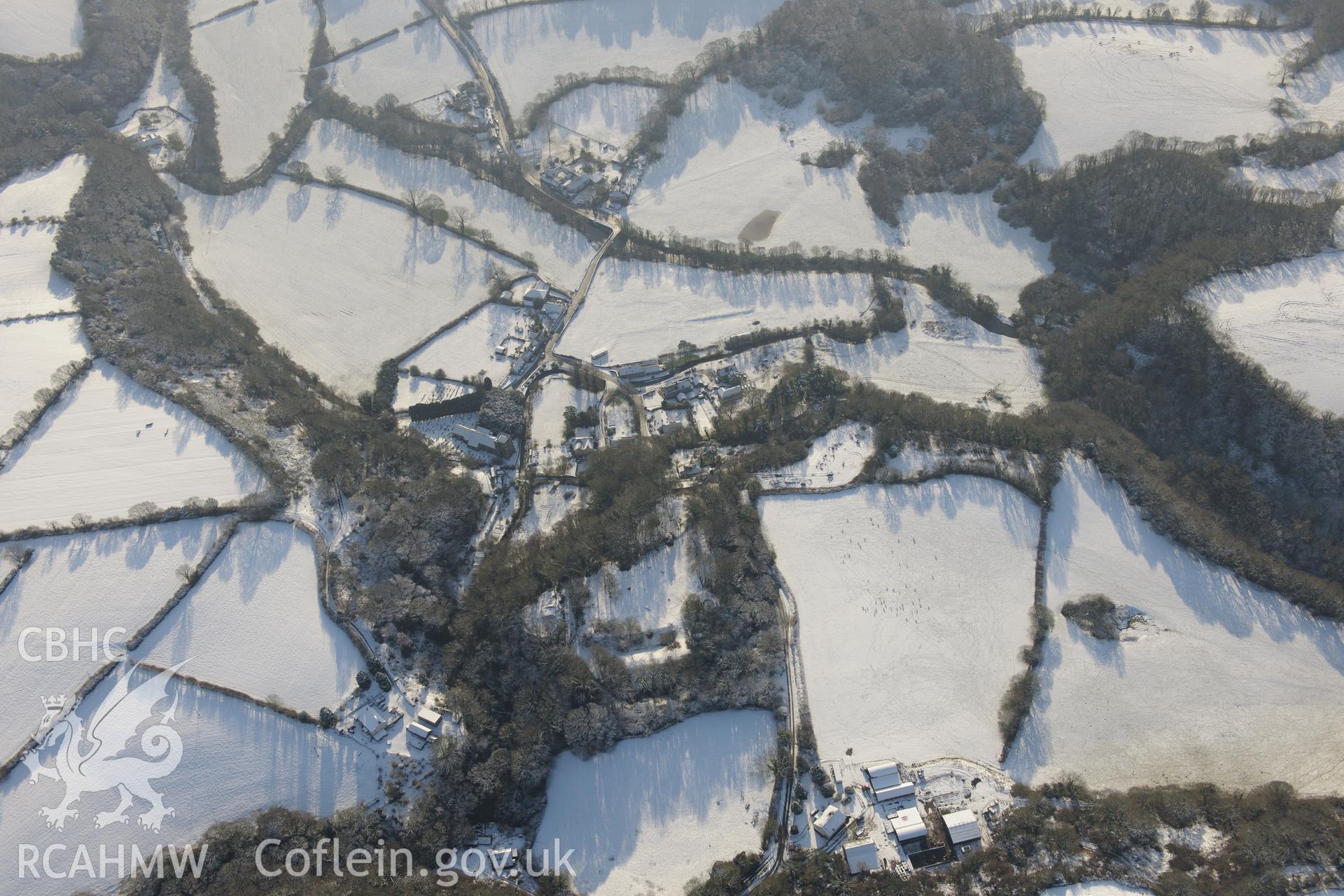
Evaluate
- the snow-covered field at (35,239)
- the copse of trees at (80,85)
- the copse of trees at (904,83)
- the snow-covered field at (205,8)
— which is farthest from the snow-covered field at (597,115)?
the snow-covered field at (205,8)

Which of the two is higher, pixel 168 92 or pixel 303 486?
pixel 168 92

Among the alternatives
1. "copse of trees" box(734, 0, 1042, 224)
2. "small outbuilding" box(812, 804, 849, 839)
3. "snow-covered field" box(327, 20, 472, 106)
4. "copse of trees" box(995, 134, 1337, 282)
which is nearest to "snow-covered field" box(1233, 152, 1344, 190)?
"copse of trees" box(995, 134, 1337, 282)

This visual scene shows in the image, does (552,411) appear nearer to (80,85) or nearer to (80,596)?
(80,596)

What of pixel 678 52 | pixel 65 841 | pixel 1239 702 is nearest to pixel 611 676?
pixel 65 841

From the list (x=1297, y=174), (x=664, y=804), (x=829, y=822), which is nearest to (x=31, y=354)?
(x=664, y=804)

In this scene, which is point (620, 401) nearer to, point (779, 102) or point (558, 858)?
point (558, 858)

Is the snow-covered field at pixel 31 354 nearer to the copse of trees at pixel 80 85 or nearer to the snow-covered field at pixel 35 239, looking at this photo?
the snow-covered field at pixel 35 239
